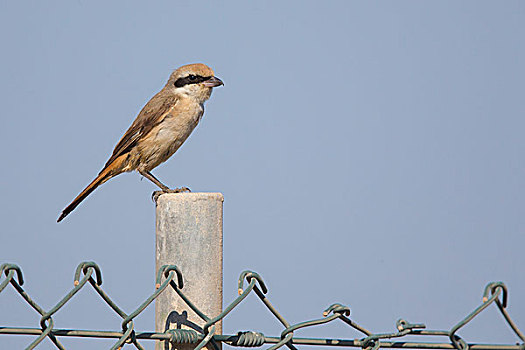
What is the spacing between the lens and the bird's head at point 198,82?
21.5 feet

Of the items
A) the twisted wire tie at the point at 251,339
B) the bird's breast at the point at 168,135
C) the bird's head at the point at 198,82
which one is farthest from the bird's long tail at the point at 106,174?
the twisted wire tie at the point at 251,339

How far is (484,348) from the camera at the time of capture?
1.79 metres

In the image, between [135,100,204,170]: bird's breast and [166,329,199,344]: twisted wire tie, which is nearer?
[166,329,199,344]: twisted wire tie

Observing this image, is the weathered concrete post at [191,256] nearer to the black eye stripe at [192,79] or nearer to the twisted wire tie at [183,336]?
the twisted wire tie at [183,336]

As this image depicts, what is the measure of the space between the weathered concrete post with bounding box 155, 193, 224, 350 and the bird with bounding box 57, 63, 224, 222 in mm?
4422

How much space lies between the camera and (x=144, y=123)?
255 inches

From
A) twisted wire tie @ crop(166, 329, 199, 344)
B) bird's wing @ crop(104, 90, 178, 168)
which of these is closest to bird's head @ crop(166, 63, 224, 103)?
bird's wing @ crop(104, 90, 178, 168)

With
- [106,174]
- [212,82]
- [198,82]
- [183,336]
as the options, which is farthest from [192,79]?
[183,336]

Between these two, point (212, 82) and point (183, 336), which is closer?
point (183, 336)

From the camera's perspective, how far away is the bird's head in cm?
656

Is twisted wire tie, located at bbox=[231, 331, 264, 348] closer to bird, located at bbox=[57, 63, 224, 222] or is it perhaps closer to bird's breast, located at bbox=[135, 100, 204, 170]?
bird, located at bbox=[57, 63, 224, 222]

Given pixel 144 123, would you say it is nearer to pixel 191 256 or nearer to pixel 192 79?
pixel 192 79

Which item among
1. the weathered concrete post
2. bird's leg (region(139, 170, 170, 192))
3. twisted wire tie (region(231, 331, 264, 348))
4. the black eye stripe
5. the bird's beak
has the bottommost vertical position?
twisted wire tie (region(231, 331, 264, 348))

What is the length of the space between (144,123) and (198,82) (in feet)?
2.08
